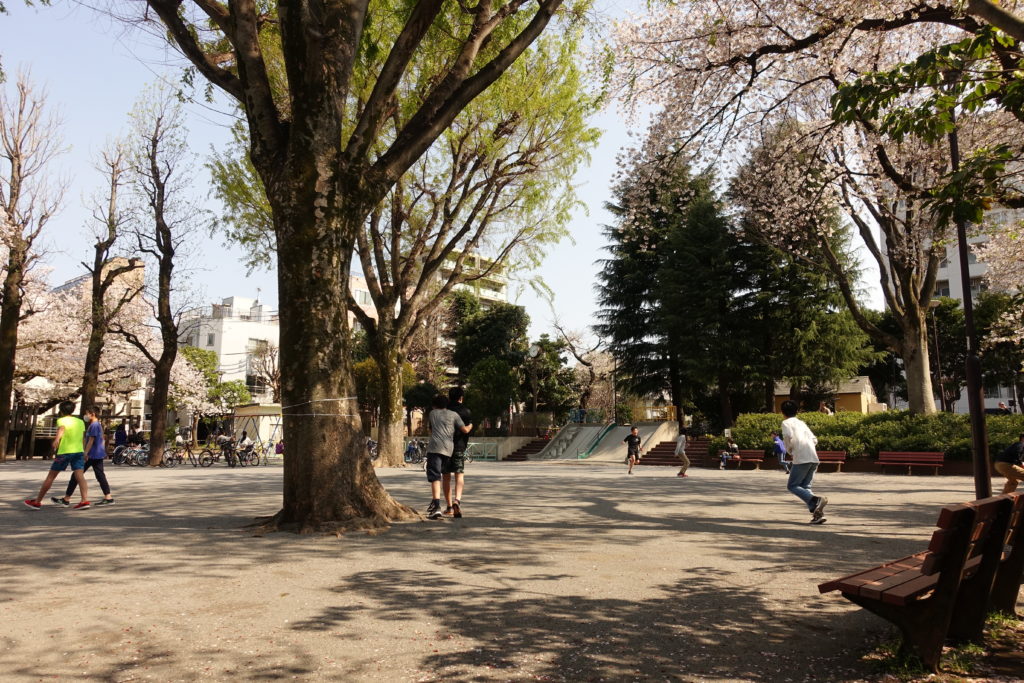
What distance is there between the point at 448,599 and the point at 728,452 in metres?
22.6

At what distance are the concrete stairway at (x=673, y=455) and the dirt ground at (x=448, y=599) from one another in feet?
62.2

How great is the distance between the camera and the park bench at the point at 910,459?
814 inches

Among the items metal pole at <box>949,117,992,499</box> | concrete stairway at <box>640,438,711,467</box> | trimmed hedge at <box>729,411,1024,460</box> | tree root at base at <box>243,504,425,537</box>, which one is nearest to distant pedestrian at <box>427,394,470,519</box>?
tree root at base at <box>243,504,425,537</box>

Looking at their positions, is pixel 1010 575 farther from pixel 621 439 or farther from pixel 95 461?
pixel 621 439

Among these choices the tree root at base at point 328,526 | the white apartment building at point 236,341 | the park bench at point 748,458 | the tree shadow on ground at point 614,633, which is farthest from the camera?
the white apartment building at point 236,341

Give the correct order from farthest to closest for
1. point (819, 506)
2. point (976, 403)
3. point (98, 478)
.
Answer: point (98, 478) < point (819, 506) < point (976, 403)

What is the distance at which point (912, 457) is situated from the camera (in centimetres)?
2112

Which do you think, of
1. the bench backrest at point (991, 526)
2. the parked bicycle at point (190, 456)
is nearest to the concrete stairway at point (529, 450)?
the parked bicycle at point (190, 456)

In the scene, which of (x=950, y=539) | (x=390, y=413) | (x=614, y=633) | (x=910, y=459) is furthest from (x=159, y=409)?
(x=950, y=539)

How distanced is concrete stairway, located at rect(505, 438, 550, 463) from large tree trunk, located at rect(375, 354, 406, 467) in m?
13.1

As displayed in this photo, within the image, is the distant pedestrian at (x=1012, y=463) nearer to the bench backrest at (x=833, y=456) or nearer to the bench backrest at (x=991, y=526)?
the bench backrest at (x=991, y=526)

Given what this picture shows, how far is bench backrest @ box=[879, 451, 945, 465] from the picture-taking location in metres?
20.7

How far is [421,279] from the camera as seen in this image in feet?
68.8

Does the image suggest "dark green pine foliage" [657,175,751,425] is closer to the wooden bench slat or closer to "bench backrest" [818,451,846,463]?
"bench backrest" [818,451,846,463]
